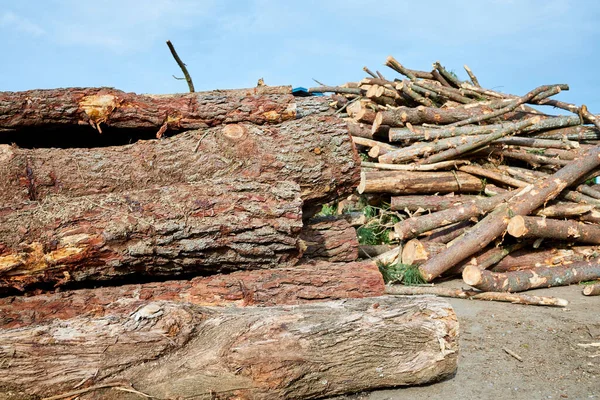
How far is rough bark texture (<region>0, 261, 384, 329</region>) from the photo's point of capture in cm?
462

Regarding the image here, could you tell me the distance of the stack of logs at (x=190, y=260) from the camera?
11.7 feet

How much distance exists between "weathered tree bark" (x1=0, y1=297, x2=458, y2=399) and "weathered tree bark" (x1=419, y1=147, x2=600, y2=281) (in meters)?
3.23

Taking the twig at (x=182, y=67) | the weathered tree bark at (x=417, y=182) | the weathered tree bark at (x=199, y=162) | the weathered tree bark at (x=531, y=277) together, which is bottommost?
the weathered tree bark at (x=531, y=277)

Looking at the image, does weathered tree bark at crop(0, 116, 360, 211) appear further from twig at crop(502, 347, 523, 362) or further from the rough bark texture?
twig at crop(502, 347, 523, 362)

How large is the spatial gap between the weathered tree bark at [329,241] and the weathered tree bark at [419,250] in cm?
151

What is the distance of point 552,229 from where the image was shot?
7.65m

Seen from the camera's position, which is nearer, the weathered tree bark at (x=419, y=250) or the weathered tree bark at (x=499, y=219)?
the weathered tree bark at (x=499, y=219)

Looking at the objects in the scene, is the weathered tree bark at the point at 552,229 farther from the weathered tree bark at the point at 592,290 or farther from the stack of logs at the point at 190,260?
the stack of logs at the point at 190,260

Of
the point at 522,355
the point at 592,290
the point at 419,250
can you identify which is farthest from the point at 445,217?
the point at 522,355

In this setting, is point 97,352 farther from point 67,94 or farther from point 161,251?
point 67,94

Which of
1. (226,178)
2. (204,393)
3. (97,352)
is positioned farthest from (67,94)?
(204,393)

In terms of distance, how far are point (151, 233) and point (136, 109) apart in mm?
1799

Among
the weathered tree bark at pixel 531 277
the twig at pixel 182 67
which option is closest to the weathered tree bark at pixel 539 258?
the weathered tree bark at pixel 531 277

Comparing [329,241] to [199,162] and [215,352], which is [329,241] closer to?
[199,162]
